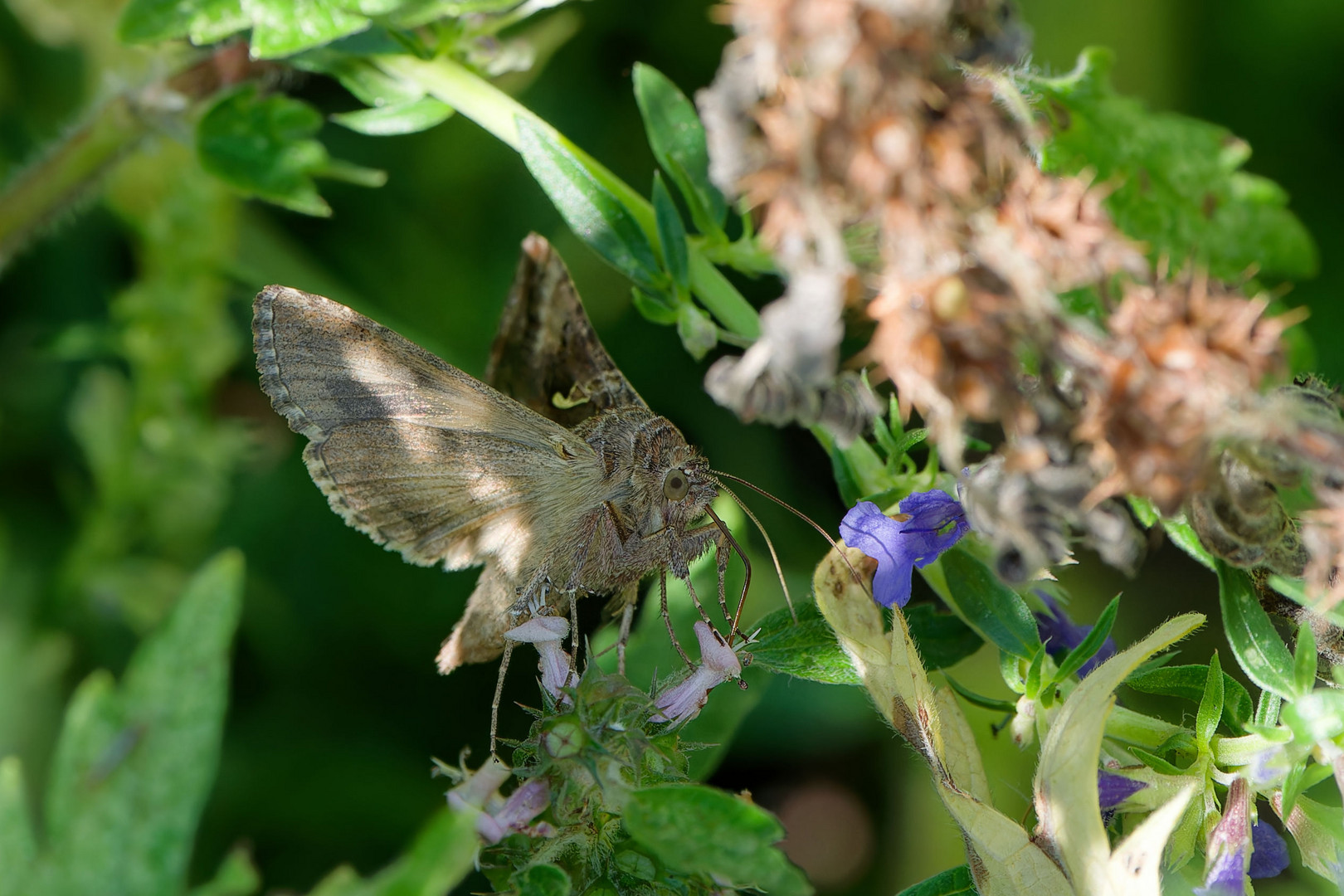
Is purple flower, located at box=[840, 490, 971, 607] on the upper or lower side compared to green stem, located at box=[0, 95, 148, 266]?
lower

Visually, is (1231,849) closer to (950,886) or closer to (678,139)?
(950,886)

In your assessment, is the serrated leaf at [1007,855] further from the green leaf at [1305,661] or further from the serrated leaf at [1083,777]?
the green leaf at [1305,661]

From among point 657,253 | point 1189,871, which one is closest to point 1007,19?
point 657,253

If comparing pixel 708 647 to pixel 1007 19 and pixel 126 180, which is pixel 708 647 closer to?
pixel 1007 19

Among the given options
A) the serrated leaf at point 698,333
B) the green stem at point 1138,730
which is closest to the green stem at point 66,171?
the serrated leaf at point 698,333

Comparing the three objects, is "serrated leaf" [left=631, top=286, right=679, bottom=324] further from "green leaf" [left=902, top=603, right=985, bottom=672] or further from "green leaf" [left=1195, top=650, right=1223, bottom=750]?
"green leaf" [left=1195, top=650, right=1223, bottom=750]

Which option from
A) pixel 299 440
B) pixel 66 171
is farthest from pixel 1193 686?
pixel 299 440

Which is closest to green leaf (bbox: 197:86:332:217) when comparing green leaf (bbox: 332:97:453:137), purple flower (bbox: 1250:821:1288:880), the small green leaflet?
the small green leaflet
